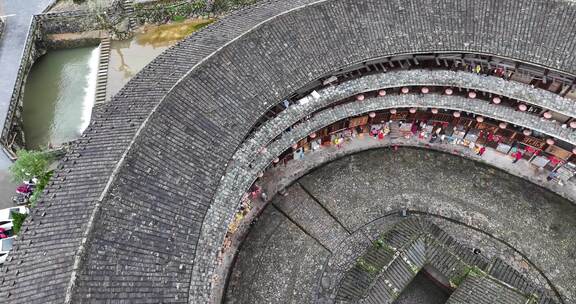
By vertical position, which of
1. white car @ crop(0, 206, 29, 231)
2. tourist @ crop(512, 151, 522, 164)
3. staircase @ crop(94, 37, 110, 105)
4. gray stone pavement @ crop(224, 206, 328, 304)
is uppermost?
tourist @ crop(512, 151, 522, 164)

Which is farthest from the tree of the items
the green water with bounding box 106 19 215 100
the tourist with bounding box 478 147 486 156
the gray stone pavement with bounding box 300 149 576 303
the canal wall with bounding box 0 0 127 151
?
the tourist with bounding box 478 147 486 156

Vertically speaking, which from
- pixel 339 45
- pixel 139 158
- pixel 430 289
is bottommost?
pixel 139 158

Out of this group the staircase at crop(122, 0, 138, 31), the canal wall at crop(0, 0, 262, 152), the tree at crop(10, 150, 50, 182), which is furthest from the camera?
the staircase at crop(122, 0, 138, 31)

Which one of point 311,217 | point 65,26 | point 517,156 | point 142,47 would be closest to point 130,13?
point 142,47

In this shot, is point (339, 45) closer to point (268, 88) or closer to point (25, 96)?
point (268, 88)

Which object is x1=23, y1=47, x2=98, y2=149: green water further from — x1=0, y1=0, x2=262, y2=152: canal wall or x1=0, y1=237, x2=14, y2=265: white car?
x1=0, y1=237, x2=14, y2=265: white car

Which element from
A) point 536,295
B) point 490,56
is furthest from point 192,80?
point 536,295

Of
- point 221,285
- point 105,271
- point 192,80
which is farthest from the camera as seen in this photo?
point 221,285
